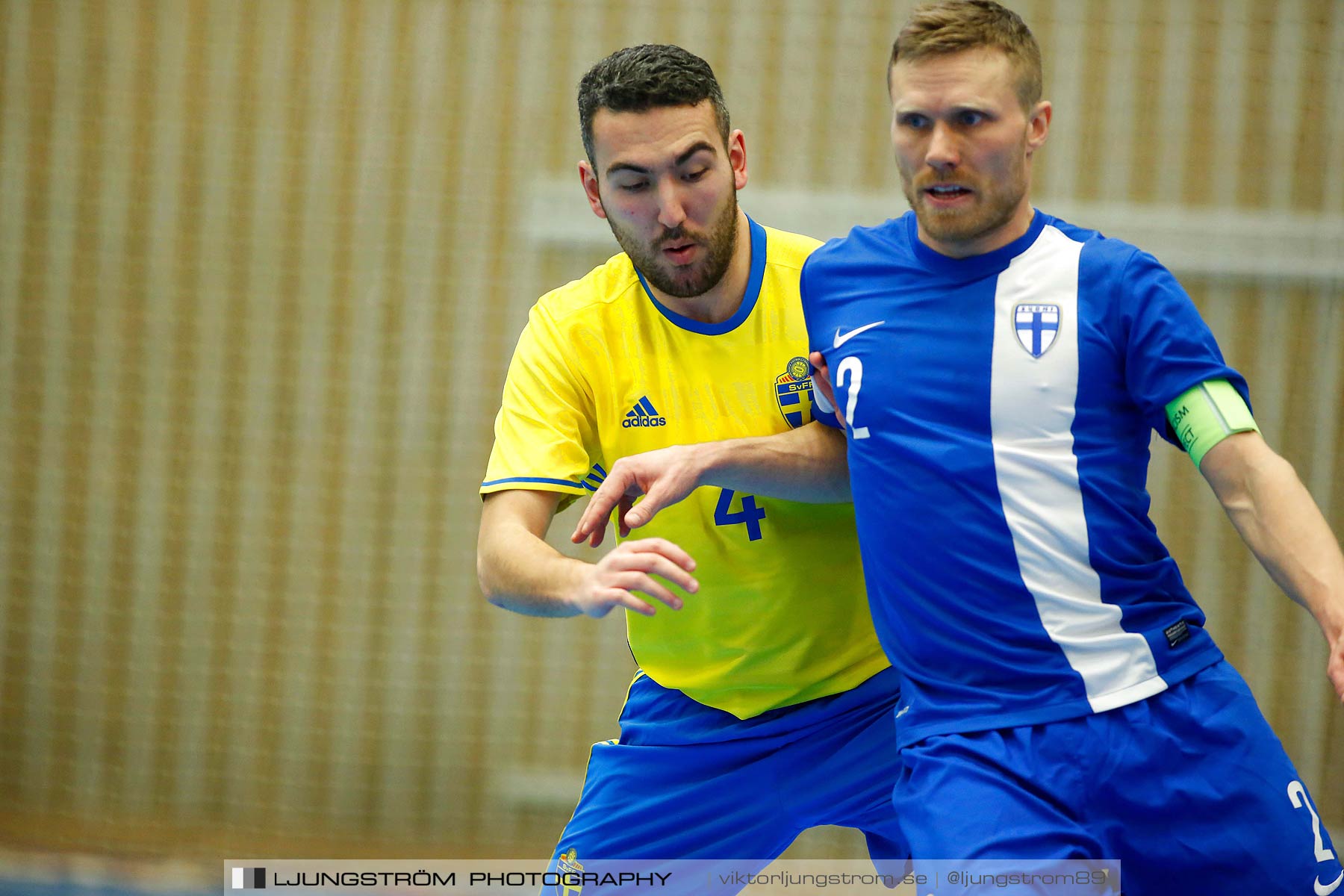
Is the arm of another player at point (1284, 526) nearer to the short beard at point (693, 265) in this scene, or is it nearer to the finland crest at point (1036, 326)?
the finland crest at point (1036, 326)

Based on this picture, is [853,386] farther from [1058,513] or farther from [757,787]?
[757,787]

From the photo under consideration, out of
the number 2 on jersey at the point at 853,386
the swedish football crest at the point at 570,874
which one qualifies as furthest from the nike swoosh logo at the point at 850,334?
the swedish football crest at the point at 570,874

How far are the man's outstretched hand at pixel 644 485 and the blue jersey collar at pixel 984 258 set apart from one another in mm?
552

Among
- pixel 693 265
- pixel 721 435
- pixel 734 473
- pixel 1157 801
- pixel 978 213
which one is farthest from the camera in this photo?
pixel 721 435

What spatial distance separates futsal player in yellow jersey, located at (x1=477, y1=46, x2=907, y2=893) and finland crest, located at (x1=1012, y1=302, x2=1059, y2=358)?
55 cm

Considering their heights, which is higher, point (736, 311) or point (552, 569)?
point (736, 311)

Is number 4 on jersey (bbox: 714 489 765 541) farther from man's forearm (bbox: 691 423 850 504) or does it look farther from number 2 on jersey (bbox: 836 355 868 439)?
number 2 on jersey (bbox: 836 355 868 439)

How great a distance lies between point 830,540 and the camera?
2609 millimetres

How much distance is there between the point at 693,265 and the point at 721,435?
37cm

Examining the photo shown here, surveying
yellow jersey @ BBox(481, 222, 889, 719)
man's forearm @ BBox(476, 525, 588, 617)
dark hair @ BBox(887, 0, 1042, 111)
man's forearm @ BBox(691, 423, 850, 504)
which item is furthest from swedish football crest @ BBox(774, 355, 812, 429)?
dark hair @ BBox(887, 0, 1042, 111)

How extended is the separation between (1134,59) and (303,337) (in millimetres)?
3606

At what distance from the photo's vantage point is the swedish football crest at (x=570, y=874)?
2.59 m

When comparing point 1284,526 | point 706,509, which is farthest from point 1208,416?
point 706,509

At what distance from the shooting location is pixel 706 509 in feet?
8.51
